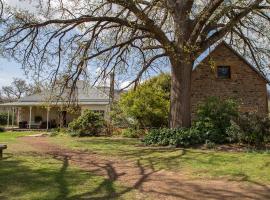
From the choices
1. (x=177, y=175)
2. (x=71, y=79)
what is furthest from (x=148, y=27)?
(x=177, y=175)

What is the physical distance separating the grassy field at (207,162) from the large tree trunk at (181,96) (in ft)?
10.9

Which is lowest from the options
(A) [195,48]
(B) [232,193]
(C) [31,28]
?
(B) [232,193]

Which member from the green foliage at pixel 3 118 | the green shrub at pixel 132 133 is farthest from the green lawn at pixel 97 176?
the green foliage at pixel 3 118

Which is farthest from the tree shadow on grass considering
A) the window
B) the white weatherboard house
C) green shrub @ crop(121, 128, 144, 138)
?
the white weatherboard house

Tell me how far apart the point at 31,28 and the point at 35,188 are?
37.1 feet

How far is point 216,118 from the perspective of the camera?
61.7 feet

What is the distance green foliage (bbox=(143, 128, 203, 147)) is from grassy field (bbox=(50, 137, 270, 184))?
136 centimetres

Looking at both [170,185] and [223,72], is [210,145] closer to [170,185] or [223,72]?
[170,185]

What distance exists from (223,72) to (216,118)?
1126 centimetres

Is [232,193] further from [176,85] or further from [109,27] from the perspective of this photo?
[109,27]

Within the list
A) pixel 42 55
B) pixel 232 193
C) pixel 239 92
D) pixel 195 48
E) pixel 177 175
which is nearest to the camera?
pixel 232 193

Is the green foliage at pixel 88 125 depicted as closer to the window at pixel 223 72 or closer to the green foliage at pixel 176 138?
the window at pixel 223 72

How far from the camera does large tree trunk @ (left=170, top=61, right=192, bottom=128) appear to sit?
64.4 ft

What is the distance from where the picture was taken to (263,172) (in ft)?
36.6
